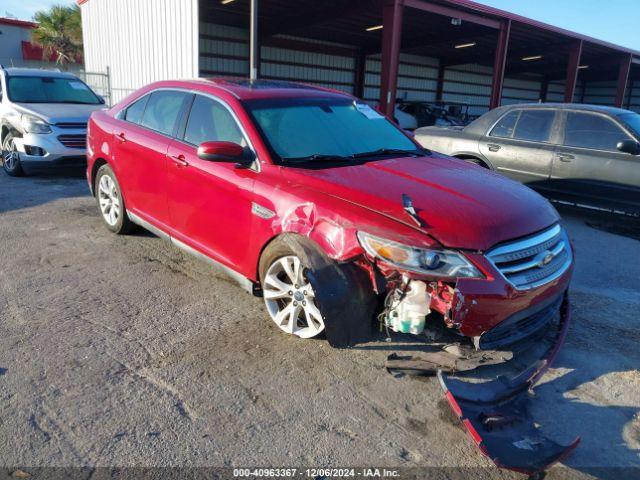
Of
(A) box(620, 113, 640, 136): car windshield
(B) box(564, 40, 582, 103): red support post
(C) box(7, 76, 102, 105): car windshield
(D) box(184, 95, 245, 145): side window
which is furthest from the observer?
(B) box(564, 40, 582, 103): red support post

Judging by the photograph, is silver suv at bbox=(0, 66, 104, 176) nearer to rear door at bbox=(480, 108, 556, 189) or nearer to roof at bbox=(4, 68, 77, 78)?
roof at bbox=(4, 68, 77, 78)

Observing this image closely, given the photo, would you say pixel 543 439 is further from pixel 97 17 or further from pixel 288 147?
pixel 97 17

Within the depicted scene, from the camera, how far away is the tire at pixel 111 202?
528 centimetres

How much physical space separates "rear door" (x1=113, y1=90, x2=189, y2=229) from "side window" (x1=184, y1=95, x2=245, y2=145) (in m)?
0.23

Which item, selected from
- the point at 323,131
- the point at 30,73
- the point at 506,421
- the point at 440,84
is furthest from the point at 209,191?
the point at 440,84

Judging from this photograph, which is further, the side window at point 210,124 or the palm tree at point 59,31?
the palm tree at point 59,31

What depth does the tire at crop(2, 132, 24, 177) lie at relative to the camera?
8.48 meters

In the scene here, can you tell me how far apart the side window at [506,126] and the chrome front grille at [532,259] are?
4.63 metres

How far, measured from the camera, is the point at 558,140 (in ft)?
23.5

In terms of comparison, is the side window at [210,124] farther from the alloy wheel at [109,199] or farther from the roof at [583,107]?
the roof at [583,107]

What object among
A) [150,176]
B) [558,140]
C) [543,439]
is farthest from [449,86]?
[543,439]

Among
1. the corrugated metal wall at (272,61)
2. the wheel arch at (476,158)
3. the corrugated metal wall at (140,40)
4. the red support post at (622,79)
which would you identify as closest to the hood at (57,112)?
the corrugated metal wall at (140,40)

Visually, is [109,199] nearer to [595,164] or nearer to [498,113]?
[498,113]

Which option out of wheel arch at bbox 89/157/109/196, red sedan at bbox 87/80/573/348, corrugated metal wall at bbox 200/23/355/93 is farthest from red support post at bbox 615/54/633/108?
wheel arch at bbox 89/157/109/196
